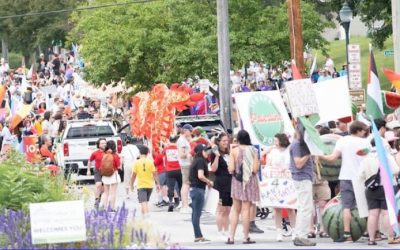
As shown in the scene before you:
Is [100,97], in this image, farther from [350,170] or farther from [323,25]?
[350,170]

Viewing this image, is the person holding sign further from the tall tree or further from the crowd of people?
the tall tree

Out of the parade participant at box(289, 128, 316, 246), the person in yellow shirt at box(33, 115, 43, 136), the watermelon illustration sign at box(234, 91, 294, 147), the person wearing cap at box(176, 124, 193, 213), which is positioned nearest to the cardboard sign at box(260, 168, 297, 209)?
the watermelon illustration sign at box(234, 91, 294, 147)

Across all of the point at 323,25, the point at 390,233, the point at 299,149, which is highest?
the point at 323,25

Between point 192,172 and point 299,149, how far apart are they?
2.33m

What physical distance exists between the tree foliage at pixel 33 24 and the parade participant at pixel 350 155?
64907mm

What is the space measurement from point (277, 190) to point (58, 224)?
659 cm

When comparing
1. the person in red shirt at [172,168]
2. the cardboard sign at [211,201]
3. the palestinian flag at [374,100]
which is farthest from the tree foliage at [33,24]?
the palestinian flag at [374,100]

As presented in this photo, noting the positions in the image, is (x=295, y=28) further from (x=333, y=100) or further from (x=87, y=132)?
(x=333, y=100)

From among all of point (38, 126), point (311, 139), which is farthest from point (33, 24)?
point (311, 139)

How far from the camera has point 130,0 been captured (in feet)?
171

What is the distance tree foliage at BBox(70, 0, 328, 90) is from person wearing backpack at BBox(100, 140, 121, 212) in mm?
17603

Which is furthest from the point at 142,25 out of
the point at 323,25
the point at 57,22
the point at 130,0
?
the point at 57,22

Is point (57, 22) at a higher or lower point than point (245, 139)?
higher

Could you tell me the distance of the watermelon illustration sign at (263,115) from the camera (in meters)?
22.7
